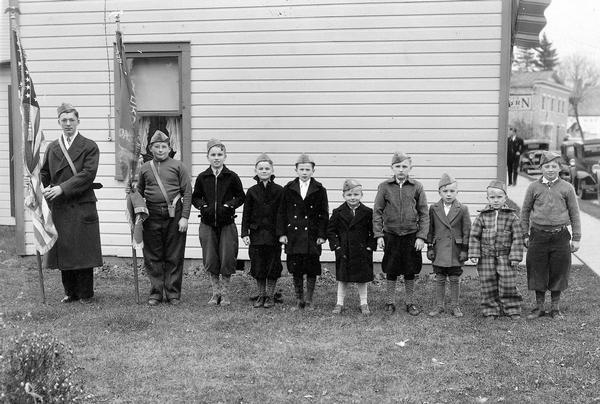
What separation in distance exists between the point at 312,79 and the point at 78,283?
12.3 feet

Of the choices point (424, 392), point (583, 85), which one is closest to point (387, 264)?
point (424, 392)

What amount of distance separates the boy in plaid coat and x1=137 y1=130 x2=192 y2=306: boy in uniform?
9.97 feet

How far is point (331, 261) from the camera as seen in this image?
9375 millimetres

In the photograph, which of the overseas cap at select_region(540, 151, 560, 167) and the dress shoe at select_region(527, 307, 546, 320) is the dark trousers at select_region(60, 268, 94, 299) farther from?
the overseas cap at select_region(540, 151, 560, 167)

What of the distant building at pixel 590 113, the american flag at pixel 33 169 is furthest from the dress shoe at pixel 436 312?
the distant building at pixel 590 113

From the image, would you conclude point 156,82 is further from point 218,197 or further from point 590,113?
point 590,113

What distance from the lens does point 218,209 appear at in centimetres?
755

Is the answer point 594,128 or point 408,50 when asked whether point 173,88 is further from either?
point 594,128

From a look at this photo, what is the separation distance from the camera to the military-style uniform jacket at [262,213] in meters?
7.59

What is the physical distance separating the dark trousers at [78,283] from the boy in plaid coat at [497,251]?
13.2 feet

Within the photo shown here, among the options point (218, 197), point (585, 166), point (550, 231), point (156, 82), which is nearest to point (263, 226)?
point (218, 197)

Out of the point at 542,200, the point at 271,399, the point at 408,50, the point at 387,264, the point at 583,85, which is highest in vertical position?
the point at 583,85

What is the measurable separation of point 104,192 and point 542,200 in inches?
221

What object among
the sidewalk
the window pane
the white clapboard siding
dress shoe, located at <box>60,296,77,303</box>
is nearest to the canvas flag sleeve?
dress shoe, located at <box>60,296,77,303</box>
